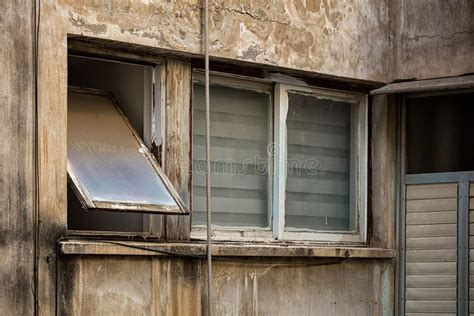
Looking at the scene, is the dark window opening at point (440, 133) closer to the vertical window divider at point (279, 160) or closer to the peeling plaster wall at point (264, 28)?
the peeling plaster wall at point (264, 28)

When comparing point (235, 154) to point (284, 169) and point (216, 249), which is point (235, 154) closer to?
point (284, 169)

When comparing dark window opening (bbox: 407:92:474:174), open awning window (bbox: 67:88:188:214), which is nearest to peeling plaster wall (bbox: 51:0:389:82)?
dark window opening (bbox: 407:92:474:174)

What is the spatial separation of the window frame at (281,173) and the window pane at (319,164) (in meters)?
0.06

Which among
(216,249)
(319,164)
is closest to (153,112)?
(216,249)

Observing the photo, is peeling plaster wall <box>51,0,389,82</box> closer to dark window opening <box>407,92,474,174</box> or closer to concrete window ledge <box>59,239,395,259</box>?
dark window opening <box>407,92,474,174</box>

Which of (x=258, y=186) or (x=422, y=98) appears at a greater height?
(x=422, y=98)

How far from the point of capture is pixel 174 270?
7.85 meters

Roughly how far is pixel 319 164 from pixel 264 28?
4.31 feet

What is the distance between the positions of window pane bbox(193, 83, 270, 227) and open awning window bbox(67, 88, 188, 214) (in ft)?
1.88

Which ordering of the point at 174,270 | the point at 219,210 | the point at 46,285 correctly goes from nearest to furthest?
1. the point at 46,285
2. the point at 174,270
3. the point at 219,210

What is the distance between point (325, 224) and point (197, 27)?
2.08 meters

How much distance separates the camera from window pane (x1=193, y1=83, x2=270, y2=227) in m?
8.42

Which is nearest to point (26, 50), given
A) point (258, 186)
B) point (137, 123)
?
point (137, 123)

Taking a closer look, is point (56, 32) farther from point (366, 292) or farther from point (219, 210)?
point (366, 292)
